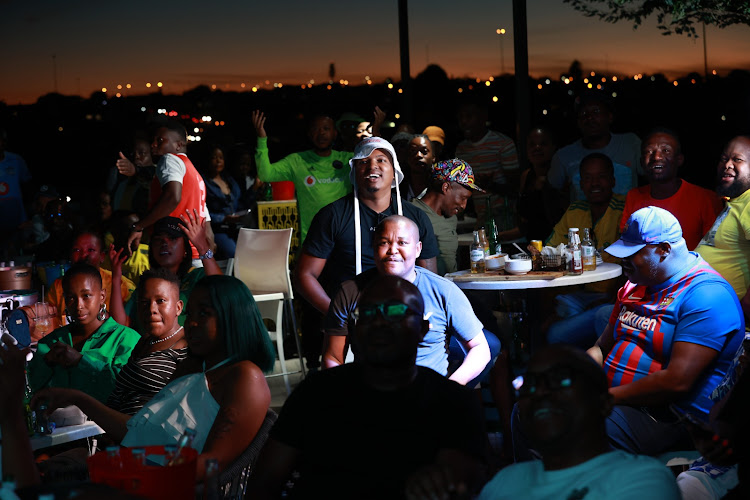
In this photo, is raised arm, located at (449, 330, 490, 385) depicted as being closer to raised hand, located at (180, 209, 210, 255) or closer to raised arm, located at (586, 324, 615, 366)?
raised arm, located at (586, 324, 615, 366)

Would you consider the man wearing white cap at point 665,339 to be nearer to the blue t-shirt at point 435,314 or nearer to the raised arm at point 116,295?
the blue t-shirt at point 435,314

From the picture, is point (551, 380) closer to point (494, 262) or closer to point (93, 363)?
point (93, 363)

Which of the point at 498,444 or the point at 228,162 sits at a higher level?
the point at 228,162

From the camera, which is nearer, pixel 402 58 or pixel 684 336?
pixel 684 336

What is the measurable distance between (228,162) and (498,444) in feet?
18.1

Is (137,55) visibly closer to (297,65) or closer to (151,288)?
(297,65)

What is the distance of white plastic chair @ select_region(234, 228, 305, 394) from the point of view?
19.4ft

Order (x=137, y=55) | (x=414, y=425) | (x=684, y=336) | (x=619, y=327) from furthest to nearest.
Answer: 1. (x=137, y=55)
2. (x=619, y=327)
3. (x=684, y=336)
4. (x=414, y=425)

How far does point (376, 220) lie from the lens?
172 inches

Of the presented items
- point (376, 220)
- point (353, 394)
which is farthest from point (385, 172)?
point (353, 394)

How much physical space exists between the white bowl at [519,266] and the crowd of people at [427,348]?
31cm

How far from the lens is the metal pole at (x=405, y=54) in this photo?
9.62 meters

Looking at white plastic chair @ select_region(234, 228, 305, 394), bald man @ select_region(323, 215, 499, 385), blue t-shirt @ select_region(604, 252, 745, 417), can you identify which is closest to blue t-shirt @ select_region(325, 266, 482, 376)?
bald man @ select_region(323, 215, 499, 385)

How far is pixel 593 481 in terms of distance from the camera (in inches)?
77.0
